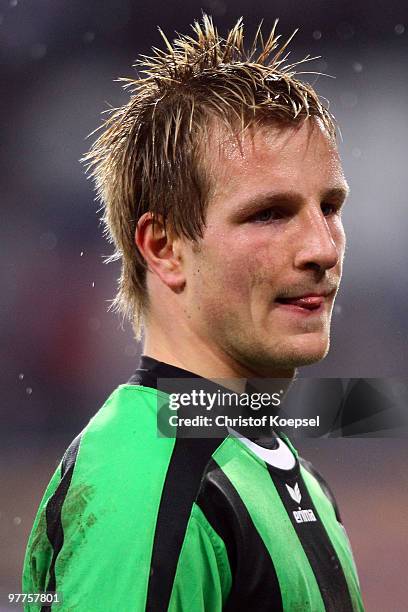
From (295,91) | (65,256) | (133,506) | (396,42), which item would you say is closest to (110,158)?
(295,91)

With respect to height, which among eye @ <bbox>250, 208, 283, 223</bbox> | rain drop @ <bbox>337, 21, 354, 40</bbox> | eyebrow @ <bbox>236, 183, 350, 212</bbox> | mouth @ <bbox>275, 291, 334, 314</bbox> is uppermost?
rain drop @ <bbox>337, 21, 354, 40</bbox>

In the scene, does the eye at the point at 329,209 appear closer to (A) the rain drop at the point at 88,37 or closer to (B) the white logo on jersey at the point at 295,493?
(B) the white logo on jersey at the point at 295,493

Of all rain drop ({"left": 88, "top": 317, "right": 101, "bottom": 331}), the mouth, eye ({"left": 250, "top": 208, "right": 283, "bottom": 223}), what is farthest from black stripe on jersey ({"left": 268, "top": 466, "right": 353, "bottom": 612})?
rain drop ({"left": 88, "top": 317, "right": 101, "bottom": 331})

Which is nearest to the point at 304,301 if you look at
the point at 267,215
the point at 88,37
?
the point at 267,215

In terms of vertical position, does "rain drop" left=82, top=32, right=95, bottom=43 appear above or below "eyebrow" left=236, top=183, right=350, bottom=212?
above

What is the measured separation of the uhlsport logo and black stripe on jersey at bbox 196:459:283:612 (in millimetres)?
179

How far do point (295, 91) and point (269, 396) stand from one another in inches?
21.9

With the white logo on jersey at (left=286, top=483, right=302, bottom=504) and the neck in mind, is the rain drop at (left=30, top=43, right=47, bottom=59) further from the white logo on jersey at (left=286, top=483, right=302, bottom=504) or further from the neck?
the white logo on jersey at (left=286, top=483, right=302, bottom=504)

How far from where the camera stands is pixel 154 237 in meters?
1.55

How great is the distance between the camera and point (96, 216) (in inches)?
251

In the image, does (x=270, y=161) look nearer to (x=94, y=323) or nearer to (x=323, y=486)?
(x=323, y=486)

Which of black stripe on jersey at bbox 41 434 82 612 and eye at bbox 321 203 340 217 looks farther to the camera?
eye at bbox 321 203 340 217

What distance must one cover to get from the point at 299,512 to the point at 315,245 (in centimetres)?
46

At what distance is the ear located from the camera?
1.51m
